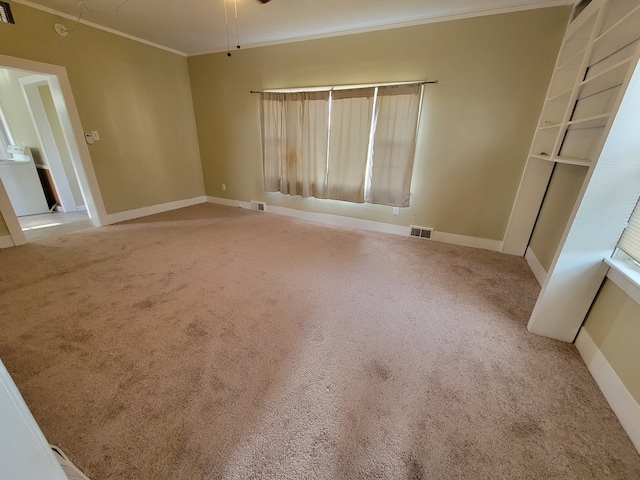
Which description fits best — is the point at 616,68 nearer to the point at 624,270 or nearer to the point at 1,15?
the point at 624,270

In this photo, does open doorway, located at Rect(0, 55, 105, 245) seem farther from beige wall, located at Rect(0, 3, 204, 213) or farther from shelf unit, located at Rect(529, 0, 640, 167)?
shelf unit, located at Rect(529, 0, 640, 167)

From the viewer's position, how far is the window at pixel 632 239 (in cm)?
143

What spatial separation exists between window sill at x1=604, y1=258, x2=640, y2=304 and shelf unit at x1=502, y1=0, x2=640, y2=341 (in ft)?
0.24

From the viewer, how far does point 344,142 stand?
358cm

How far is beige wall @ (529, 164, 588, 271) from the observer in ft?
7.40

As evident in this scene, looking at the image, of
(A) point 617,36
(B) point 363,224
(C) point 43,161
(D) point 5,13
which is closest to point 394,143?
(B) point 363,224

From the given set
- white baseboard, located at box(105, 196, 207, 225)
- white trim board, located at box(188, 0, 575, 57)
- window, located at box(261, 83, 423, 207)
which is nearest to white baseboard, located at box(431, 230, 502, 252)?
window, located at box(261, 83, 423, 207)

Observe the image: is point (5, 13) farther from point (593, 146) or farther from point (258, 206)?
point (593, 146)

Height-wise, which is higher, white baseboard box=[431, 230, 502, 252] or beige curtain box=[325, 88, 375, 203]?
beige curtain box=[325, 88, 375, 203]

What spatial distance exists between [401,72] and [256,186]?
2836 millimetres

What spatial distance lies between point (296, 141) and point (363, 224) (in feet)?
5.37

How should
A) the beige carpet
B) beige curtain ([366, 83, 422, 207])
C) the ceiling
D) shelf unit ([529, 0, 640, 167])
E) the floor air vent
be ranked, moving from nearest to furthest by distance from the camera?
1. the beige carpet
2. shelf unit ([529, 0, 640, 167])
3. the ceiling
4. beige curtain ([366, 83, 422, 207])
5. the floor air vent

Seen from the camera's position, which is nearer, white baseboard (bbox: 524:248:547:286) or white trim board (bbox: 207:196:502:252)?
white baseboard (bbox: 524:248:547:286)

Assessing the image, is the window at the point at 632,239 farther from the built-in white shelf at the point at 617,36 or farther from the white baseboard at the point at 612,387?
the built-in white shelf at the point at 617,36
